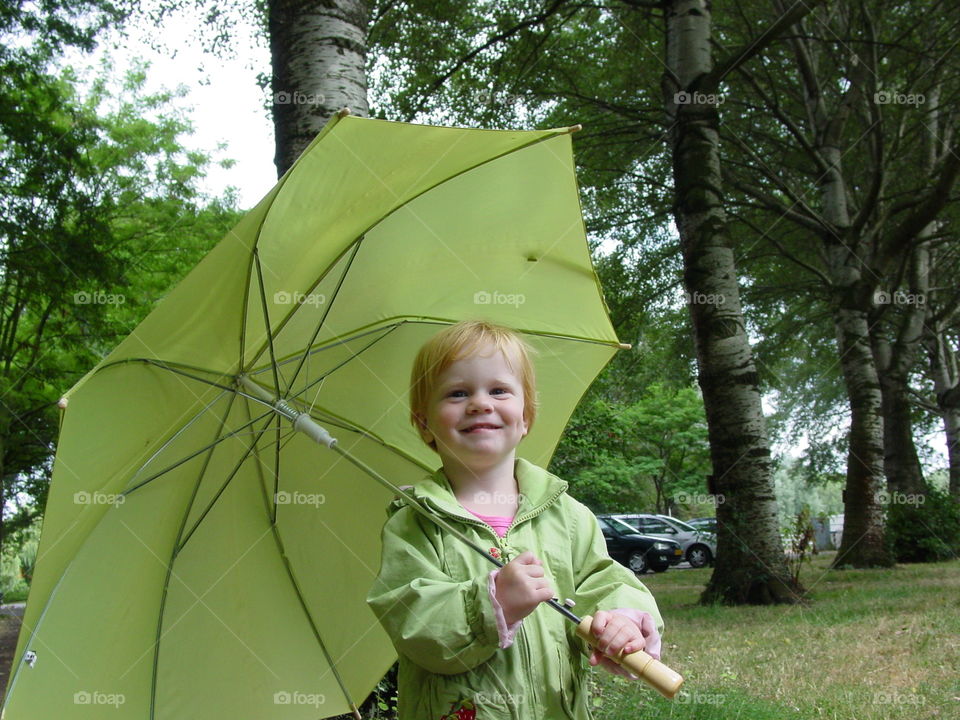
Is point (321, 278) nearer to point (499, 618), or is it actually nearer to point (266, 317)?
point (266, 317)

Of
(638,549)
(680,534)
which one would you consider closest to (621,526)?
(638,549)

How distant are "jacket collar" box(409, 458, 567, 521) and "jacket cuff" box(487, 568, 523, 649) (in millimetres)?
260

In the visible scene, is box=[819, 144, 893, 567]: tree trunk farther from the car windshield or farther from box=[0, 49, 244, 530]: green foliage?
box=[0, 49, 244, 530]: green foliage

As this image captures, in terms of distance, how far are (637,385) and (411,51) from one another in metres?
8.02

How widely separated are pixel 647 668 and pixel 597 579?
425 millimetres

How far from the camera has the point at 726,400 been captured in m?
8.42

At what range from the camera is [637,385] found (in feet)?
55.1

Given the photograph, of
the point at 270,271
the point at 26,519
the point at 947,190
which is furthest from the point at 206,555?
the point at 26,519

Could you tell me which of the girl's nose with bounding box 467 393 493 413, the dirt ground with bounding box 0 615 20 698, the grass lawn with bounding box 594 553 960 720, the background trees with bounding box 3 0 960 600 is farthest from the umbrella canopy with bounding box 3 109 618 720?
the dirt ground with bounding box 0 615 20 698

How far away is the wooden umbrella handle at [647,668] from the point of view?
6.11 feet

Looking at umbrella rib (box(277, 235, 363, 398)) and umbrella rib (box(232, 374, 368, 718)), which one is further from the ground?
umbrella rib (box(277, 235, 363, 398))

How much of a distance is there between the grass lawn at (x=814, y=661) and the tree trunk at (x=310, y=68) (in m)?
3.41

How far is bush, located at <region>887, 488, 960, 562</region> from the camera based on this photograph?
15.0 meters

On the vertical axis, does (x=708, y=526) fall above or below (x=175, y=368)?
below
